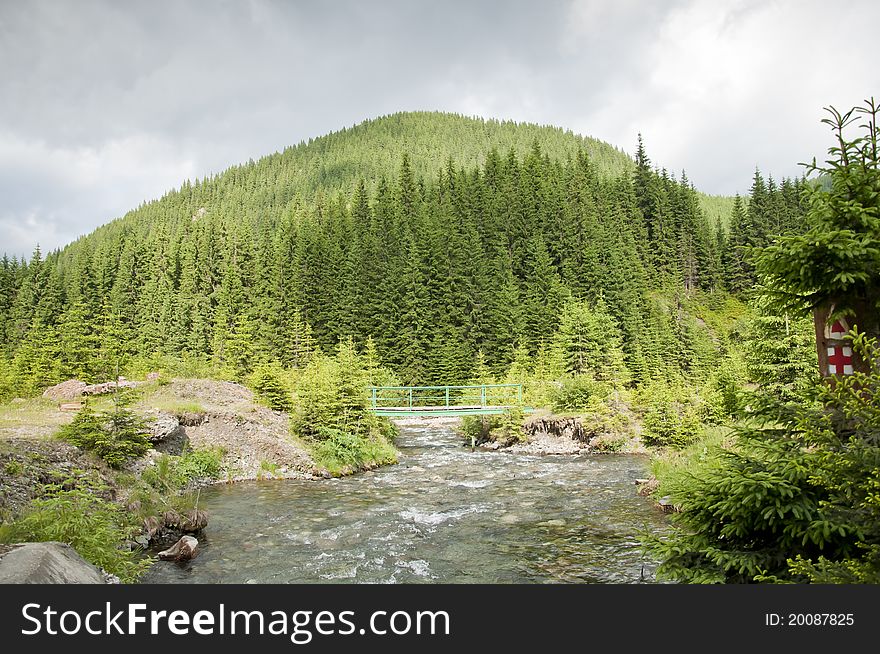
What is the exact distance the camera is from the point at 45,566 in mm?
5762

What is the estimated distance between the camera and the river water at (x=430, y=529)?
34.0 ft

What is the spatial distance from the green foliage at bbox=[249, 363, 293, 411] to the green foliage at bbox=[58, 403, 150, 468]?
421 inches

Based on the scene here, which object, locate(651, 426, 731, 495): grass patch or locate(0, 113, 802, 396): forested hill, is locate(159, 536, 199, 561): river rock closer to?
locate(651, 426, 731, 495): grass patch

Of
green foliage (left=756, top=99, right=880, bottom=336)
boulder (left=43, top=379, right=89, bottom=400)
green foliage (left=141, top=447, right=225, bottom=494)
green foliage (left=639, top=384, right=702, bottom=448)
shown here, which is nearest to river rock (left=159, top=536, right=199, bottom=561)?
green foliage (left=141, top=447, right=225, bottom=494)

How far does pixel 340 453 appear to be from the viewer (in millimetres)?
22047

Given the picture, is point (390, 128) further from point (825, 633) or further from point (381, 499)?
point (825, 633)

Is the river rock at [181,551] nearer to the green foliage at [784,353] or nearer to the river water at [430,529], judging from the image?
the river water at [430,529]

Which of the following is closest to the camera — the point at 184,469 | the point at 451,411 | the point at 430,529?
the point at 430,529

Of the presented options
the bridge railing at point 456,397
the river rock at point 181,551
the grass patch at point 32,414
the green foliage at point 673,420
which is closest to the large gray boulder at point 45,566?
the river rock at point 181,551

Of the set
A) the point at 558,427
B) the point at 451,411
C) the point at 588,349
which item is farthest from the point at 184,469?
the point at 588,349

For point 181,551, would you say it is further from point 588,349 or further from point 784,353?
point 588,349

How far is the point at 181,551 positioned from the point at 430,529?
574cm

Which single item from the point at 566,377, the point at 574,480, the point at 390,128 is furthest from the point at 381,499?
the point at 390,128

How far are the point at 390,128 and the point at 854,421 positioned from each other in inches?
7326
